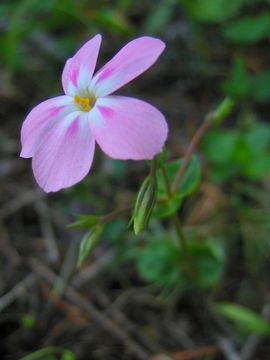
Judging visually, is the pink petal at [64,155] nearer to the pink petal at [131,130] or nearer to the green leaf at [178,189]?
the pink petal at [131,130]

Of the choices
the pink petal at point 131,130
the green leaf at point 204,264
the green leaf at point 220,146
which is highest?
the pink petal at point 131,130

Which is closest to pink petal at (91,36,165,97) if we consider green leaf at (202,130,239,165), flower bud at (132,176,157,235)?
flower bud at (132,176,157,235)

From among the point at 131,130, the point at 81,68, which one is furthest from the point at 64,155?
the point at 81,68

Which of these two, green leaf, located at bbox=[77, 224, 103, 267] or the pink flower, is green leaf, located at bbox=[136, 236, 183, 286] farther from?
the pink flower

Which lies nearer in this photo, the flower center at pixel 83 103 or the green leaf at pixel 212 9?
the flower center at pixel 83 103

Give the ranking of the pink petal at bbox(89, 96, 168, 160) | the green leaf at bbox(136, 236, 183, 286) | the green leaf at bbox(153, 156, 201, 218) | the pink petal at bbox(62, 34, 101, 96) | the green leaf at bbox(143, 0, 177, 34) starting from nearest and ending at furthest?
the pink petal at bbox(89, 96, 168, 160) → the pink petal at bbox(62, 34, 101, 96) → the green leaf at bbox(153, 156, 201, 218) → the green leaf at bbox(136, 236, 183, 286) → the green leaf at bbox(143, 0, 177, 34)

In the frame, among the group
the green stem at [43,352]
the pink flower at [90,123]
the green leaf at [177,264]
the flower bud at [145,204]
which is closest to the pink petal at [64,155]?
the pink flower at [90,123]
